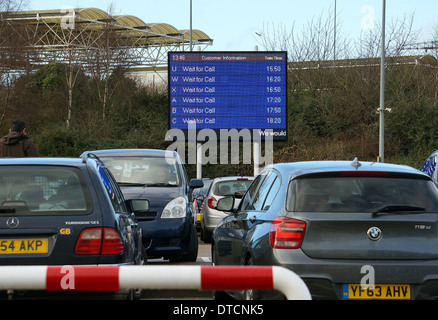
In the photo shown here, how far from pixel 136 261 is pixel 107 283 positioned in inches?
144

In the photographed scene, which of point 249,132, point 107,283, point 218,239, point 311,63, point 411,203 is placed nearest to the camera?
point 107,283

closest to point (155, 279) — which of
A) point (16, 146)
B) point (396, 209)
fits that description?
point (396, 209)

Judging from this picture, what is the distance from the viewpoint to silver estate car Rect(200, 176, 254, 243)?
1825 cm

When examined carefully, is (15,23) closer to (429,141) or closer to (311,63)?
(311,63)

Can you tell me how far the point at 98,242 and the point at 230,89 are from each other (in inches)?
811

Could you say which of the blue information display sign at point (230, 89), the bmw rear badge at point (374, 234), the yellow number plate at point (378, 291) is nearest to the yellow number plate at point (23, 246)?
the yellow number plate at point (378, 291)

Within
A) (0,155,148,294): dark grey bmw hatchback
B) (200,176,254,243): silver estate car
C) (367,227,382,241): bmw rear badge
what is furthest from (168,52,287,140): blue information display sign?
(367,227,382,241): bmw rear badge

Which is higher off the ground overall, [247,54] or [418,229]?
[247,54]

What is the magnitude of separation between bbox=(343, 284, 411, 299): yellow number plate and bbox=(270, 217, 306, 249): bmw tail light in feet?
1.66

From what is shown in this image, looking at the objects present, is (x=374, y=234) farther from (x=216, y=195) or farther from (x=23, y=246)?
(x=216, y=195)

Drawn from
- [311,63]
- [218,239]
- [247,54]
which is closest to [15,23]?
[311,63]

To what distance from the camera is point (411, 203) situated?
20.2ft

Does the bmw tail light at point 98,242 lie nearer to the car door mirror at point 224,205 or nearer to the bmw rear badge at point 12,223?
the bmw rear badge at point 12,223

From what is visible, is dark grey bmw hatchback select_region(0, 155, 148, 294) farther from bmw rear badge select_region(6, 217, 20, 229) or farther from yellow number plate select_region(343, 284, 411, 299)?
yellow number plate select_region(343, 284, 411, 299)
